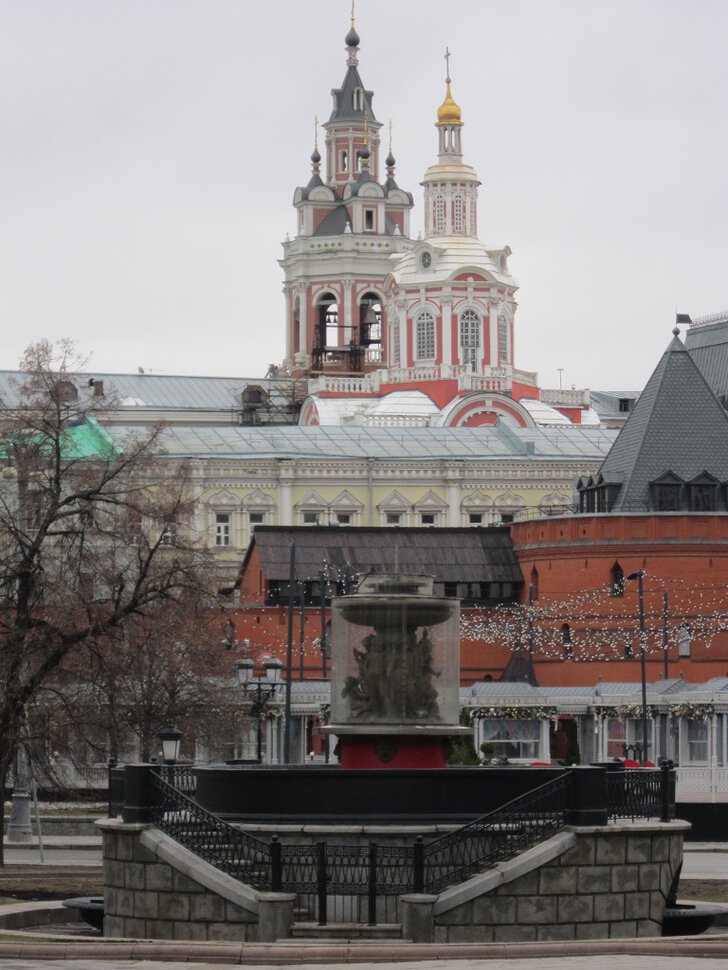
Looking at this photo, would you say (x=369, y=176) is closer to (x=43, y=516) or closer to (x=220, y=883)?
(x=43, y=516)

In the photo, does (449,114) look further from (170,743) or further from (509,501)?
(170,743)

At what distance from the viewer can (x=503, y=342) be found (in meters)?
140

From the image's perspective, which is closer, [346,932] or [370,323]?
[346,932]

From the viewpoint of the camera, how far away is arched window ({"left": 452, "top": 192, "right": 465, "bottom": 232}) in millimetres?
140375

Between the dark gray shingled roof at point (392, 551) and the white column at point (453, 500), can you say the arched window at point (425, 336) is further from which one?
the dark gray shingled roof at point (392, 551)

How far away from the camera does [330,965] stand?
26766 mm

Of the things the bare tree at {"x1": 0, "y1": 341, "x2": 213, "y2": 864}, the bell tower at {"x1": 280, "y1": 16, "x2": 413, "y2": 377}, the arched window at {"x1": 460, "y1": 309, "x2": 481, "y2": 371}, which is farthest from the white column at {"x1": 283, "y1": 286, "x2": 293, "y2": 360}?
the bare tree at {"x1": 0, "y1": 341, "x2": 213, "y2": 864}

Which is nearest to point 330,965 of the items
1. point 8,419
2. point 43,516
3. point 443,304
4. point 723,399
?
point 43,516

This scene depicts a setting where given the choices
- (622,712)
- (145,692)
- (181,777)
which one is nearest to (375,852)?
(181,777)

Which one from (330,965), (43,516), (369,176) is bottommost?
(330,965)

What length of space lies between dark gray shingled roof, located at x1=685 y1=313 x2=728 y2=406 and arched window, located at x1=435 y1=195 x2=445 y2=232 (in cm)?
2663

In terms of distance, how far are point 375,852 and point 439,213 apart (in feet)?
366

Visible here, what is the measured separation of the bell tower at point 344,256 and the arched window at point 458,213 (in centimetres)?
1505

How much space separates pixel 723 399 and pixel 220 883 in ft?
262
